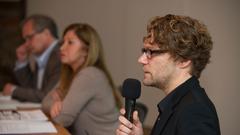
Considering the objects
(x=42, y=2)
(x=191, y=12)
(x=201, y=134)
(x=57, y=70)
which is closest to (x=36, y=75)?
(x=57, y=70)

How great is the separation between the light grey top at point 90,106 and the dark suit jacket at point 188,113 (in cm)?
81

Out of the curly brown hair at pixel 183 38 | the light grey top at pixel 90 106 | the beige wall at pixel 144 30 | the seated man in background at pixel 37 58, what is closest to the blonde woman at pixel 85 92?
the light grey top at pixel 90 106

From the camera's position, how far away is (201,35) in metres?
1.38

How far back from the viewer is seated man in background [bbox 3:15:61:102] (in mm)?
2947

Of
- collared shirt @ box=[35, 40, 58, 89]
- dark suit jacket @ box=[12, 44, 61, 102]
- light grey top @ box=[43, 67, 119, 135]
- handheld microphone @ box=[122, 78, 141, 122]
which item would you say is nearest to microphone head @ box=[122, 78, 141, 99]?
handheld microphone @ box=[122, 78, 141, 122]

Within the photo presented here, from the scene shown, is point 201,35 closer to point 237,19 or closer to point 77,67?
point 237,19

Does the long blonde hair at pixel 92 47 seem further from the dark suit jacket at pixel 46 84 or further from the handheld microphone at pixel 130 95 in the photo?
the handheld microphone at pixel 130 95

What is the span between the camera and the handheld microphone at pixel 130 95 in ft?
4.41

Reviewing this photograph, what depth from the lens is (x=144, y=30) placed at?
2570mm

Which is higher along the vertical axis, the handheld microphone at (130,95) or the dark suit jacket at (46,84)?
the handheld microphone at (130,95)

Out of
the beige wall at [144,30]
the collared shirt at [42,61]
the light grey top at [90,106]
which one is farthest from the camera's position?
the collared shirt at [42,61]

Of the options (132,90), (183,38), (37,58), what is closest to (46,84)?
(37,58)

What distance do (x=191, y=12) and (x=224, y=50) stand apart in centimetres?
25

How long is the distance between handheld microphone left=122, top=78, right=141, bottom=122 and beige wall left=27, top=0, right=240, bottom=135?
73 cm
